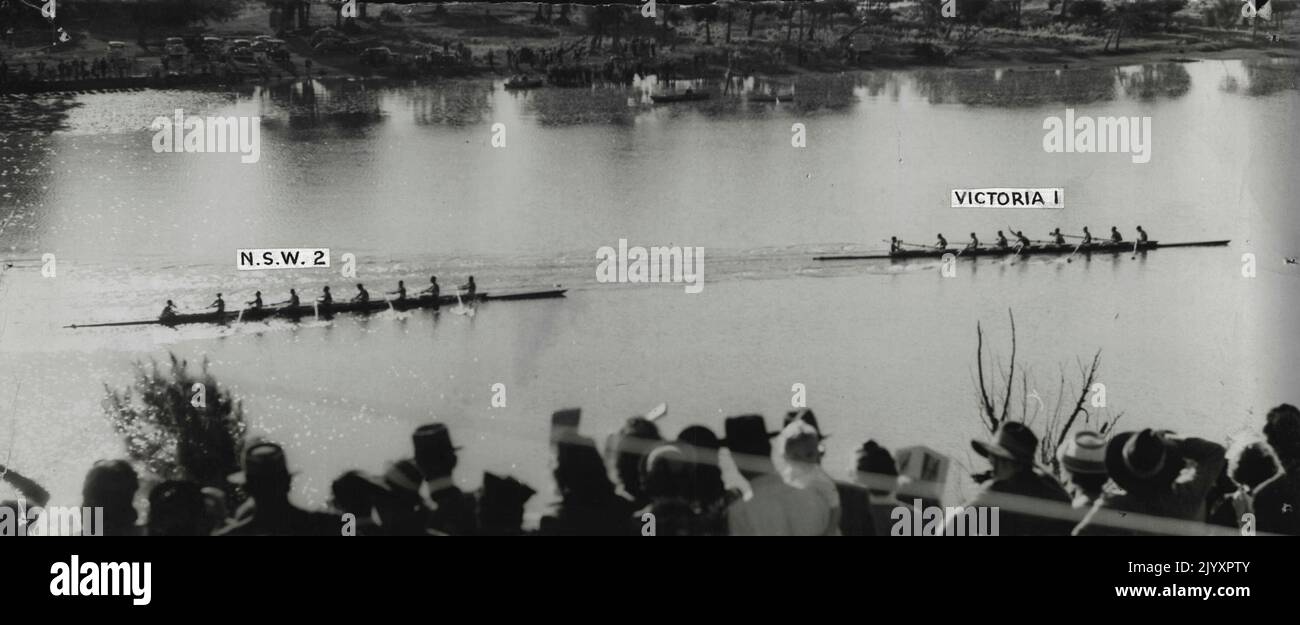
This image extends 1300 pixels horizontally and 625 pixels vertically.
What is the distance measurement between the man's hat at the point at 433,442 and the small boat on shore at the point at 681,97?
1.75 meters

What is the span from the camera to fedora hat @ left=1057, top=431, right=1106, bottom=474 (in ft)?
11.1

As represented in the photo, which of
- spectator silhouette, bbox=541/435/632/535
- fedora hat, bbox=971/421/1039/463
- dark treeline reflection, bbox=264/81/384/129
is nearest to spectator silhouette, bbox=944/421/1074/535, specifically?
fedora hat, bbox=971/421/1039/463

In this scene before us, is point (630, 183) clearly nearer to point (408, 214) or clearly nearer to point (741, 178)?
point (741, 178)

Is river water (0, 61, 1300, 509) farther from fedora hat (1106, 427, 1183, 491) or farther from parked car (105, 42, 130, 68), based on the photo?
fedora hat (1106, 427, 1183, 491)

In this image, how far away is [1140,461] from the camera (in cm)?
326

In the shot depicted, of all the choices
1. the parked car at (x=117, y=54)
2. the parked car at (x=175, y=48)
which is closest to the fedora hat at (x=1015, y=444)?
the parked car at (x=175, y=48)

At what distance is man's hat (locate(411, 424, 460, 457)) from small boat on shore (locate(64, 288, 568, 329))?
853 mm

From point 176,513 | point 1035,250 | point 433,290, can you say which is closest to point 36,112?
point 433,290

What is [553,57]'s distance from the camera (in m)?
4.92

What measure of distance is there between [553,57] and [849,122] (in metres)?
1.20
